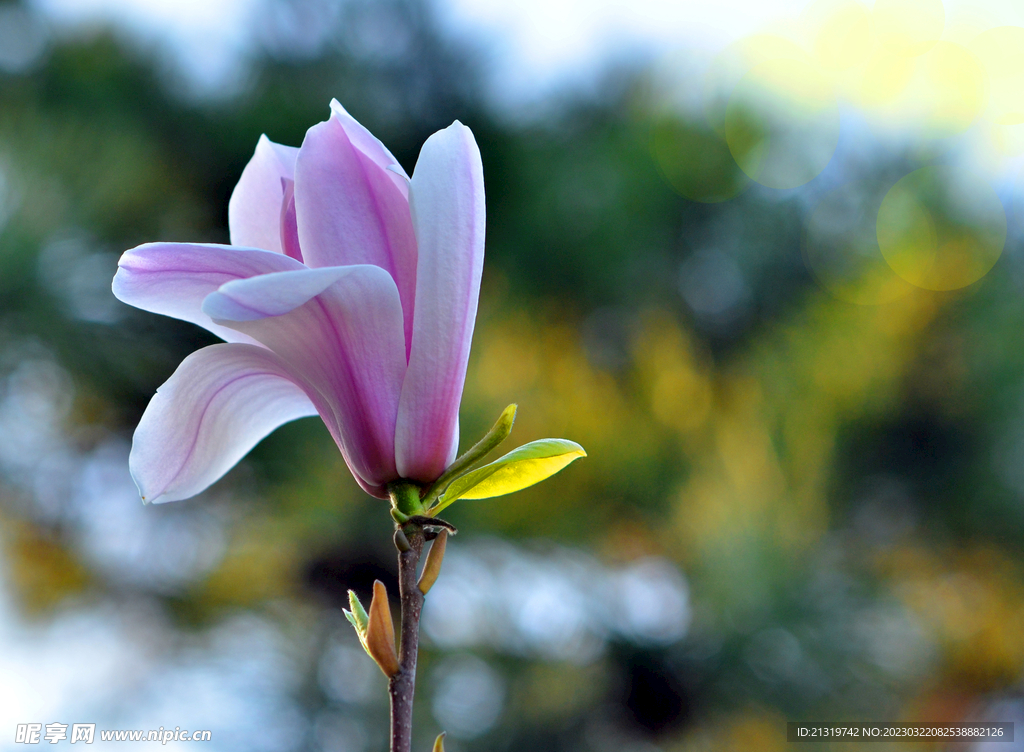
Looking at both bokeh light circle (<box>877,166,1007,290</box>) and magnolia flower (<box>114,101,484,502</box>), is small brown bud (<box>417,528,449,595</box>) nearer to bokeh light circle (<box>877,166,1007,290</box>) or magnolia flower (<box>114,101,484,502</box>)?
magnolia flower (<box>114,101,484,502</box>)

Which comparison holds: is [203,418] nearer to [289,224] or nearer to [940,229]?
[289,224]

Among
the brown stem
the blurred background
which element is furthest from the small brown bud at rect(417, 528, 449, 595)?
the blurred background

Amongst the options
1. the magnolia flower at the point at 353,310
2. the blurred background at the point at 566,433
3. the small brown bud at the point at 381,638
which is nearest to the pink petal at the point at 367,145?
the magnolia flower at the point at 353,310

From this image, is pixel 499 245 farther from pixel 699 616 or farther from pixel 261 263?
pixel 261 263

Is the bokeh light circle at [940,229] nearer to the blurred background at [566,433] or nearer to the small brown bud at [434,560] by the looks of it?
the blurred background at [566,433]

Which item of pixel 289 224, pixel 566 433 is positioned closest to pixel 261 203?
pixel 289 224

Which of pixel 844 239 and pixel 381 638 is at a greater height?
pixel 844 239
